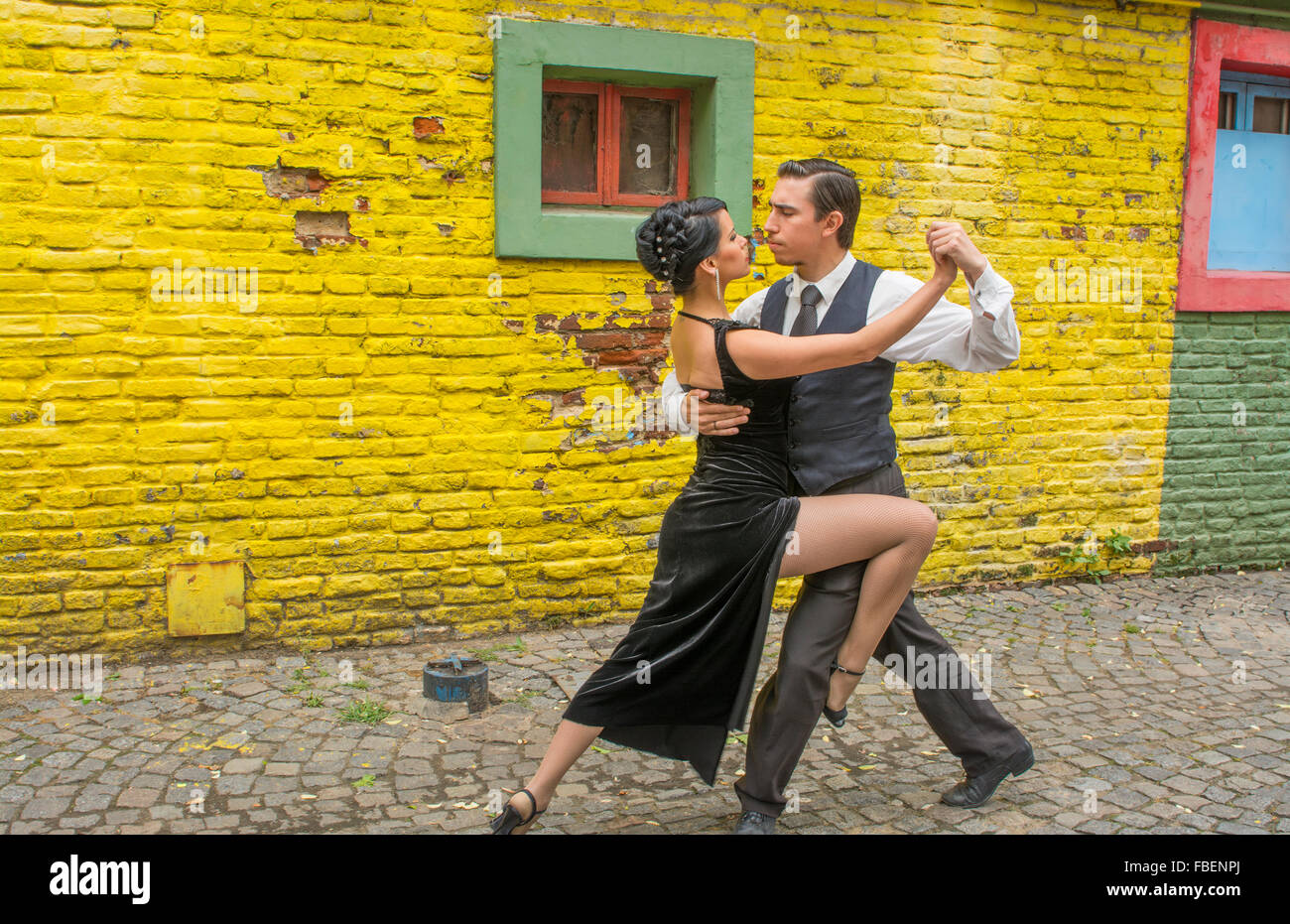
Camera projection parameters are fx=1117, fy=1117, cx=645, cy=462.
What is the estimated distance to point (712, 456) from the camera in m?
3.46

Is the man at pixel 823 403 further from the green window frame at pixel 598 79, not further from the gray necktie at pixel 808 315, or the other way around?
the green window frame at pixel 598 79

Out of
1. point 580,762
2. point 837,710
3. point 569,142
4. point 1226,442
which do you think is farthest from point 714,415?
point 1226,442

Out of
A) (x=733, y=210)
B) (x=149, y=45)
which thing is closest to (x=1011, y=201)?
(x=733, y=210)

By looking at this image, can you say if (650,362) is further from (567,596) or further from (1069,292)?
(1069,292)

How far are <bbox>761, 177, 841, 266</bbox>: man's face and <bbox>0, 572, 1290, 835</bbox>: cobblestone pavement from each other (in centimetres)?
185

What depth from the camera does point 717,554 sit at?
11.0 feet

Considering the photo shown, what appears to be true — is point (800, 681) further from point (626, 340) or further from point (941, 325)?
point (626, 340)

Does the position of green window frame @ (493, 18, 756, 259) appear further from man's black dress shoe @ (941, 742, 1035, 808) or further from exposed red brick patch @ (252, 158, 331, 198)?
man's black dress shoe @ (941, 742, 1035, 808)

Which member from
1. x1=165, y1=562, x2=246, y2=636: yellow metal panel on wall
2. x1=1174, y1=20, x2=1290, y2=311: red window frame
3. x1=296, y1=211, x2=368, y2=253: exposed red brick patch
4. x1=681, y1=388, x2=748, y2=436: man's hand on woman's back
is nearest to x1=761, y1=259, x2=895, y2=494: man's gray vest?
x1=681, y1=388, x2=748, y2=436: man's hand on woman's back

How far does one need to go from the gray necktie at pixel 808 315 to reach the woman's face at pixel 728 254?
0.25 m

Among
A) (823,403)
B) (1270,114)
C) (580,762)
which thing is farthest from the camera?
(1270,114)

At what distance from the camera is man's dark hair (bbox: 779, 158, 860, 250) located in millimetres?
3422

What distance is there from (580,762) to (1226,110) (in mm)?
6065

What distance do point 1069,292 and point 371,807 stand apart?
16.5ft
